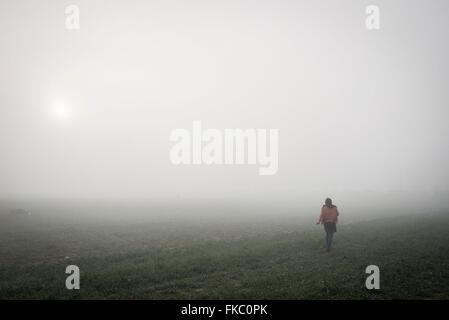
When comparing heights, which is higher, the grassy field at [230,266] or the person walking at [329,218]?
the person walking at [329,218]

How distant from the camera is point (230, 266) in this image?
21.9m

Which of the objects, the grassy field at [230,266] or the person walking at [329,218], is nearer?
the grassy field at [230,266]

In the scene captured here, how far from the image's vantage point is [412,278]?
1781 centimetres

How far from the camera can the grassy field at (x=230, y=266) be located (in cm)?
1631

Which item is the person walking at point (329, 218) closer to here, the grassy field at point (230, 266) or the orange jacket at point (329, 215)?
the orange jacket at point (329, 215)

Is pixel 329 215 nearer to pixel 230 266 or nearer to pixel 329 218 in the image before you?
pixel 329 218

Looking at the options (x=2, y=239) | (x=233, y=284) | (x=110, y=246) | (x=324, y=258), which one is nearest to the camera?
(x=233, y=284)

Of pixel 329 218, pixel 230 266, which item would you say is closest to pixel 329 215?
pixel 329 218

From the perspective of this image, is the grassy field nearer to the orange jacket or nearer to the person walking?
the person walking

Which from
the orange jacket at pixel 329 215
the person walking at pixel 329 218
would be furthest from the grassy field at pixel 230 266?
the orange jacket at pixel 329 215

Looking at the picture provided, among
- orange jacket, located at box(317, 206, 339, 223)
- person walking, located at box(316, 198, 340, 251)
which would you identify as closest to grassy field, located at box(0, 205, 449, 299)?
person walking, located at box(316, 198, 340, 251)
